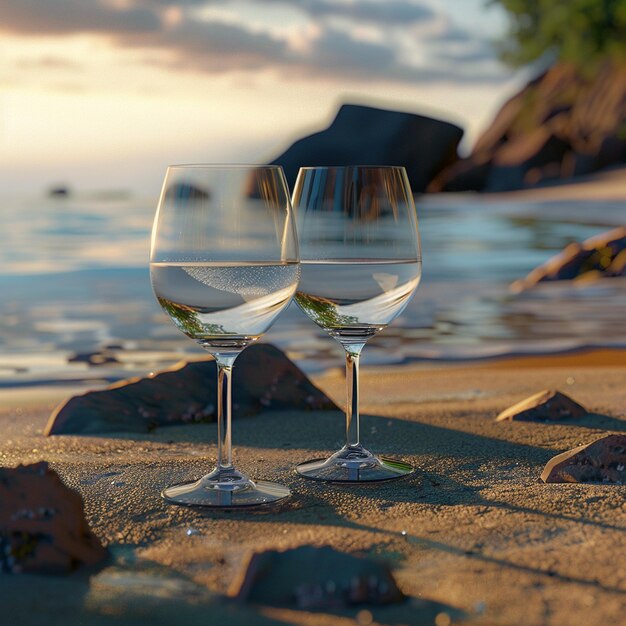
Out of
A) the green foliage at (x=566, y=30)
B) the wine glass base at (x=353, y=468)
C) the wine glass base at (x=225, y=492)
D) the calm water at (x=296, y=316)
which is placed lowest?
the calm water at (x=296, y=316)

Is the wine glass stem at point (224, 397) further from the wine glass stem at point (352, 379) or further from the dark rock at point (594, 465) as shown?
the dark rock at point (594, 465)

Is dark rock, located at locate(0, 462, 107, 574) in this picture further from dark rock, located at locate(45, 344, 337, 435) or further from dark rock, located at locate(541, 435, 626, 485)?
dark rock, located at locate(45, 344, 337, 435)

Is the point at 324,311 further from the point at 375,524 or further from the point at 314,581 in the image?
the point at 314,581

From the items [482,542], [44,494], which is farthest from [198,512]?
[482,542]

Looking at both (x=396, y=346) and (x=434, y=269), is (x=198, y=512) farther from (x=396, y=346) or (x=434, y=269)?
(x=434, y=269)

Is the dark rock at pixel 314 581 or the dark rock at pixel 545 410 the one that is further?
the dark rock at pixel 545 410

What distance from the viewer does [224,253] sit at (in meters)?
2.18

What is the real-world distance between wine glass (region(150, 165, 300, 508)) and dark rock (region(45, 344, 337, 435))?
115 centimetres

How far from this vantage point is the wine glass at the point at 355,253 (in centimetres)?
249

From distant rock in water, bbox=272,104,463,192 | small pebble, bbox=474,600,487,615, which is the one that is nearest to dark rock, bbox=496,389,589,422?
small pebble, bbox=474,600,487,615

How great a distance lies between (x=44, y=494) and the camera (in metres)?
1.95

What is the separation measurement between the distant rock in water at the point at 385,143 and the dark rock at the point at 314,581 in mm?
44299

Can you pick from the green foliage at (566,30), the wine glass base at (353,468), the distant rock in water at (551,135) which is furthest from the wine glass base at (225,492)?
the distant rock in water at (551,135)

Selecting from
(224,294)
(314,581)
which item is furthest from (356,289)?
(314,581)
